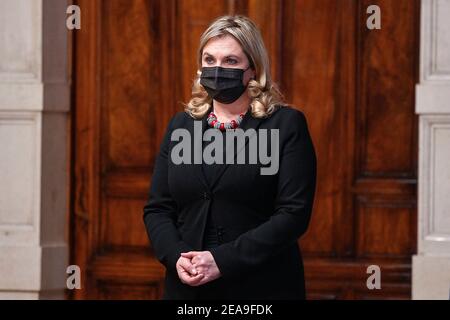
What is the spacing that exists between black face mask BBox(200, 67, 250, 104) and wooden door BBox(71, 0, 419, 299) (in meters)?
2.09

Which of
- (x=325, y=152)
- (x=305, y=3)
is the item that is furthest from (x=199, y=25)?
(x=325, y=152)

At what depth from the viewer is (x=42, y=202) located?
5867mm

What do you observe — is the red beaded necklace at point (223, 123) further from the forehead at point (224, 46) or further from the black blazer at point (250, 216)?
the forehead at point (224, 46)

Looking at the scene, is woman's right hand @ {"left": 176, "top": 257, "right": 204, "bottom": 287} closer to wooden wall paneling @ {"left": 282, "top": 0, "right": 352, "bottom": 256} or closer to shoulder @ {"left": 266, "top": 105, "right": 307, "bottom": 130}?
shoulder @ {"left": 266, "top": 105, "right": 307, "bottom": 130}

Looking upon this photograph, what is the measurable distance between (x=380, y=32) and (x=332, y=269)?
1301 mm

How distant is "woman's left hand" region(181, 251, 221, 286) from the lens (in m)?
3.50

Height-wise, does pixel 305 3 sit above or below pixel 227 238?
above

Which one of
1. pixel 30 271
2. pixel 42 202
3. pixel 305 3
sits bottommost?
pixel 30 271

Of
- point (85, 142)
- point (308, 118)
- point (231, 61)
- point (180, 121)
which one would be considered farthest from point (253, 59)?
point (85, 142)

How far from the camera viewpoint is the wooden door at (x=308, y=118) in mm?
5707

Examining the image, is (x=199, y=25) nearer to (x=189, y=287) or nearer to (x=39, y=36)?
(x=39, y=36)

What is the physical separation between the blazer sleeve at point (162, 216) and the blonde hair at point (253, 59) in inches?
8.3

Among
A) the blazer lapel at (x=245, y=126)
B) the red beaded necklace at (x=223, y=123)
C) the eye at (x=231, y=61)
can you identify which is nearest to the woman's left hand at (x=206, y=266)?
the blazer lapel at (x=245, y=126)

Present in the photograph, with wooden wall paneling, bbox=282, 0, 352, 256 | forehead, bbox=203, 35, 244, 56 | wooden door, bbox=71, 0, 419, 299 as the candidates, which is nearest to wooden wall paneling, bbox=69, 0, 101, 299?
wooden door, bbox=71, 0, 419, 299
